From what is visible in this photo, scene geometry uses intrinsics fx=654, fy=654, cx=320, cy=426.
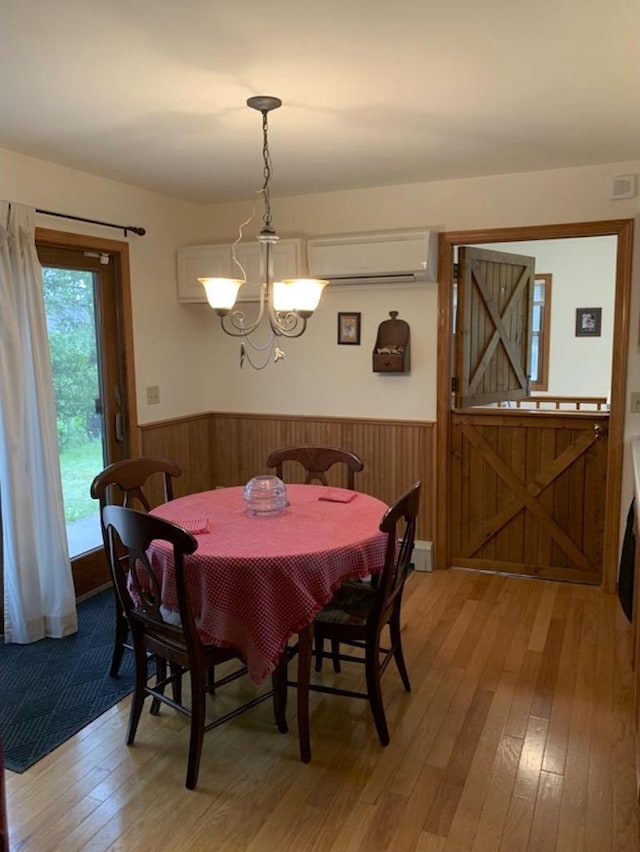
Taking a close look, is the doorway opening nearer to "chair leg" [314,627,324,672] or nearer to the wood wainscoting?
the wood wainscoting

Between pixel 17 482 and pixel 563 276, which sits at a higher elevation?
pixel 563 276

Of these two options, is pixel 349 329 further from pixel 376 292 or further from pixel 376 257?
pixel 376 257

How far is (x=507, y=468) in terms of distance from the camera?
415 cm

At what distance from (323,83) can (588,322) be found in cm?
433

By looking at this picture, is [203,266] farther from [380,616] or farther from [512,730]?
[512,730]

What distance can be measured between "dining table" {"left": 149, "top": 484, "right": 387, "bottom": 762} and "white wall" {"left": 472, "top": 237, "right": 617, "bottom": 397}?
413 cm

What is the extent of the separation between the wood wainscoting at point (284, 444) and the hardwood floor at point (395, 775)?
1.41 meters

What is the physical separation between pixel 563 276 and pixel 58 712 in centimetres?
531

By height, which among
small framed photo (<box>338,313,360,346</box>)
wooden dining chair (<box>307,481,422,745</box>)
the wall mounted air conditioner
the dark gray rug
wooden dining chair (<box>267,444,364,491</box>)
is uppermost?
the wall mounted air conditioner

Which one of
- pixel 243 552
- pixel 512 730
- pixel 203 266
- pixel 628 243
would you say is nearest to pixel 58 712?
pixel 243 552

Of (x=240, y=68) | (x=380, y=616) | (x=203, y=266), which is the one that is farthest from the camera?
(x=203, y=266)

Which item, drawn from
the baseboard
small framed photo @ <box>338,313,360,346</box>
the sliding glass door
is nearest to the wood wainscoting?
the baseboard

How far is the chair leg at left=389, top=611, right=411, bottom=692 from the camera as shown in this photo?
272 cm

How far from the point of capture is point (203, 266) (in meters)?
4.40
